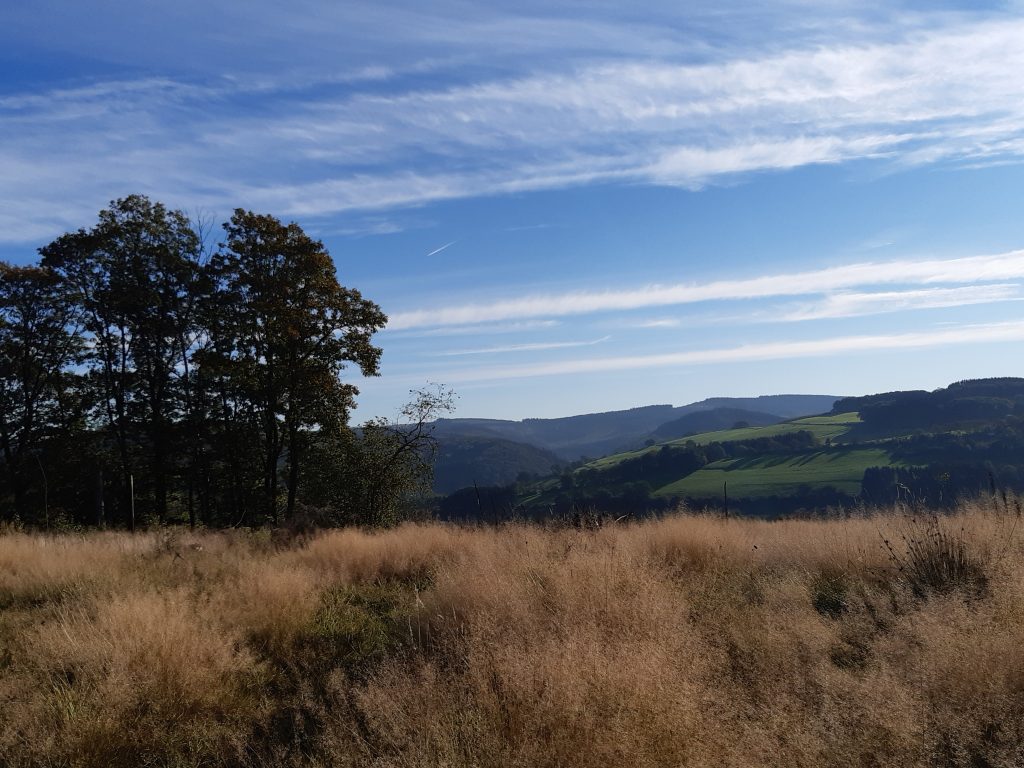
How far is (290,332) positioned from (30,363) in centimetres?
1144

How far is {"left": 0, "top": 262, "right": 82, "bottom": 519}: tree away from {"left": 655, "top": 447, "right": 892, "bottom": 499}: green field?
51.2 m

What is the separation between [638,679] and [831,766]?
3.26 feet

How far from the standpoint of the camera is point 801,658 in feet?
15.4

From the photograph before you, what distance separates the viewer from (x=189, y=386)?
2703 cm

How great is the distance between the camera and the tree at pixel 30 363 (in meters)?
24.8

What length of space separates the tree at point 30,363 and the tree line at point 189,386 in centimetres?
5

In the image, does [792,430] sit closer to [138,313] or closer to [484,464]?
[484,464]

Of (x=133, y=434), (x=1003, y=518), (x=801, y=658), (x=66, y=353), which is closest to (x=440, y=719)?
(x=801, y=658)

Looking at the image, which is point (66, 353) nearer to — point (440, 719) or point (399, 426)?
point (399, 426)

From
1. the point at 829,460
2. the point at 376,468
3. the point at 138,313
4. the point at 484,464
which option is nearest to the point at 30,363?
the point at 138,313

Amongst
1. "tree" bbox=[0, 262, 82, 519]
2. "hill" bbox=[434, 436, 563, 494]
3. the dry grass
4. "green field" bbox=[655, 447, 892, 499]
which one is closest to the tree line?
"tree" bbox=[0, 262, 82, 519]

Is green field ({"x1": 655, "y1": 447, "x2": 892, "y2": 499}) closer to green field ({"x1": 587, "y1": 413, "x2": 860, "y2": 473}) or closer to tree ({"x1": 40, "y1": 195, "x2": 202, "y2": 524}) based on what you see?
green field ({"x1": 587, "y1": 413, "x2": 860, "y2": 473})

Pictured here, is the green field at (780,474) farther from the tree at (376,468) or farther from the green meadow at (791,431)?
the tree at (376,468)

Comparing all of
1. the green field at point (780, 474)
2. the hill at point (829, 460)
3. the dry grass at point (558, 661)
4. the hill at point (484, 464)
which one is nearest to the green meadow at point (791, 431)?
the hill at point (829, 460)
